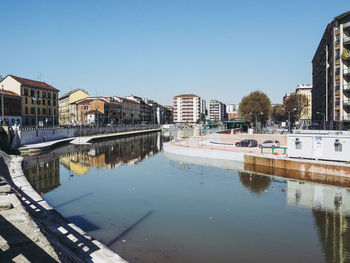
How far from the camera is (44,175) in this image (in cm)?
3378

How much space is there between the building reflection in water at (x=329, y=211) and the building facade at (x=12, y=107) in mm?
70030

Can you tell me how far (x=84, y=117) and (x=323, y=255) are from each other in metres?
111

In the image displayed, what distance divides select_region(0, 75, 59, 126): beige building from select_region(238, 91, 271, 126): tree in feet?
201

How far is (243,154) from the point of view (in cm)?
3997

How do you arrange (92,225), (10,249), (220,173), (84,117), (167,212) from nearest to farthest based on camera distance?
(10,249) < (92,225) < (167,212) < (220,173) < (84,117)

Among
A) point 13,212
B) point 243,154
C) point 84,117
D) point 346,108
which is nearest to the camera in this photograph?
point 13,212

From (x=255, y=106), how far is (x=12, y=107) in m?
73.0

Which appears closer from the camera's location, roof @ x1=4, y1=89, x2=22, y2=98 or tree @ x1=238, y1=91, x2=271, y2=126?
roof @ x1=4, y1=89, x2=22, y2=98

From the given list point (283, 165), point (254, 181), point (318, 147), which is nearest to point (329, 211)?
point (254, 181)

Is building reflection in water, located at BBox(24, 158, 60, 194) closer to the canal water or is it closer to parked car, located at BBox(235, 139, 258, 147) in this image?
the canal water

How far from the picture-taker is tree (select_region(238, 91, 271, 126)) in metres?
95.9

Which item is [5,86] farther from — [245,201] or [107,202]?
[245,201]

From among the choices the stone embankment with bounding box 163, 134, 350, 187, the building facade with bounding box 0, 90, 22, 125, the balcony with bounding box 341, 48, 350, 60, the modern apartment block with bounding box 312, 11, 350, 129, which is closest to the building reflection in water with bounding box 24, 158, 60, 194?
the stone embankment with bounding box 163, 134, 350, 187

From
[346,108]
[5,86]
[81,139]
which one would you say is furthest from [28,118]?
[346,108]
